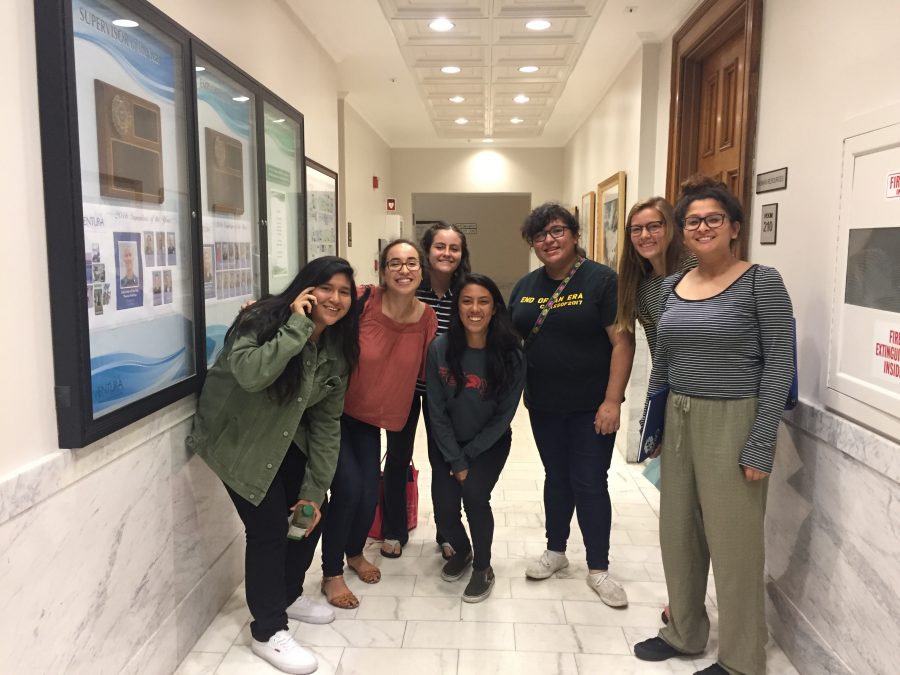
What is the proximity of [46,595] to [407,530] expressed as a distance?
175 centimetres

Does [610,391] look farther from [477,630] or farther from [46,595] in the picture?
[46,595]

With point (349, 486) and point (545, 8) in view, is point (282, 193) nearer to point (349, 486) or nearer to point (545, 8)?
point (349, 486)

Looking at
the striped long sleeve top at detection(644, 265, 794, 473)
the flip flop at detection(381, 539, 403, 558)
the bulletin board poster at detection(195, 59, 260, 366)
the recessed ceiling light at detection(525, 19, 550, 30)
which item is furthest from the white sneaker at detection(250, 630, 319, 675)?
the recessed ceiling light at detection(525, 19, 550, 30)

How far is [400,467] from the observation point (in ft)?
9.30

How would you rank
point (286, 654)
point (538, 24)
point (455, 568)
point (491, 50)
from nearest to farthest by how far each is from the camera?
point (286, 654) → point (455, 568) → point (538, 24) → point (491, 50)

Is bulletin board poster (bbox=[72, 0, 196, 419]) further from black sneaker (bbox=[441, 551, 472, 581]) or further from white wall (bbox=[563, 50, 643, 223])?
white wall (bbox=[563, 50, 643, 223])

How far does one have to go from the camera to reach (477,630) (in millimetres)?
2340

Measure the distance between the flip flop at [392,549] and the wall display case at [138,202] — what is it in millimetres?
1178

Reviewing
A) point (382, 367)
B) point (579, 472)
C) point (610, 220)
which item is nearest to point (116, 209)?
point (382, 367)

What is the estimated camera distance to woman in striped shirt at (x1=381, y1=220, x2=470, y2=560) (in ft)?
8.34

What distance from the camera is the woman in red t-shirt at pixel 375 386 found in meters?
2.39

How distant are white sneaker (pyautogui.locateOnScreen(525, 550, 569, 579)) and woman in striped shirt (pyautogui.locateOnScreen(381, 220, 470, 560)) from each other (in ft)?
1.23

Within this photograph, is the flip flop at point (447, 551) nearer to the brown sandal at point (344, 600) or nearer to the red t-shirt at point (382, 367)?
the brown sandal at point (344, 600)

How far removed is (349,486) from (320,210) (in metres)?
2.08
